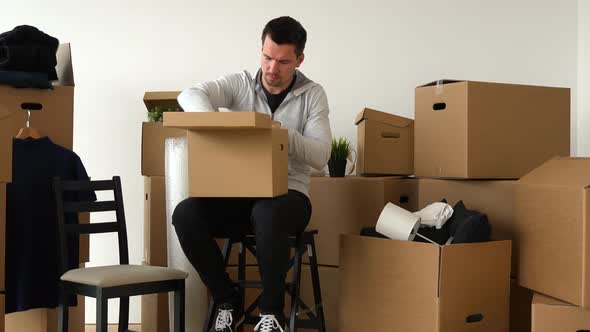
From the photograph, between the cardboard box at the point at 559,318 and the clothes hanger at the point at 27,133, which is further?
the clothes hanger at the point at 27,133

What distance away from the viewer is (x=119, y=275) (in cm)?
230

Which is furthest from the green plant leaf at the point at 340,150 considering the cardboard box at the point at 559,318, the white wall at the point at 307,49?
the cardboard box at the point at 559,318

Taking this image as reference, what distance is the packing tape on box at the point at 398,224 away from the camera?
248cm

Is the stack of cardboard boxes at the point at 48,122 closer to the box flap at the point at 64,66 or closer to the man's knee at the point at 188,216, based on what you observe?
the box flap at the point at 64,66

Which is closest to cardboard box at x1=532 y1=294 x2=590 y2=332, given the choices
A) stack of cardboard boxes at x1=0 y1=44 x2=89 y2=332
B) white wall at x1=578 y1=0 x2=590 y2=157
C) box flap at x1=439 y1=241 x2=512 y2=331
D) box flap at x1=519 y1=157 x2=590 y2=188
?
box flap at x1=439 y1=241 x2=512 y2=331

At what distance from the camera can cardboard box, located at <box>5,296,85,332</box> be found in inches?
113

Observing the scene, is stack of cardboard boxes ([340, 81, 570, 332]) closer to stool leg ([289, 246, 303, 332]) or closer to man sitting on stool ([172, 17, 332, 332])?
stool leg ([289, 246, 303, 332])

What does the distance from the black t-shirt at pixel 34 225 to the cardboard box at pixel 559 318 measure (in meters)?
1.63

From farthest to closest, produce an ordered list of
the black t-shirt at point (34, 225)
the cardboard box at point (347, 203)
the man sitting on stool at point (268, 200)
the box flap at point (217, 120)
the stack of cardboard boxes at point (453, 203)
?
the cardboard box at point (347, 203)
the black t-shirt at point (34, 225)
the stack of cardboard boxes at point (453, 203)
the man sitting on stool at point (268, 200)
the box flap at point (217, 120)

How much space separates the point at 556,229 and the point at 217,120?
1079mm

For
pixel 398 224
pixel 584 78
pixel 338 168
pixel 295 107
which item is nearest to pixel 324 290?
pixel 338 168

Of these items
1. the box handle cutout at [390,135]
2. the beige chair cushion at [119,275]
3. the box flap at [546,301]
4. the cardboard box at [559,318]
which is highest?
the box handle cutout at [390,135]

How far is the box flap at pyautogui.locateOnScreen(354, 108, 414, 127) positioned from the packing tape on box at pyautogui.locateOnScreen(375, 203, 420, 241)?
63 cm

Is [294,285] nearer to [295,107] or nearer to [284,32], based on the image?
[295,107]
